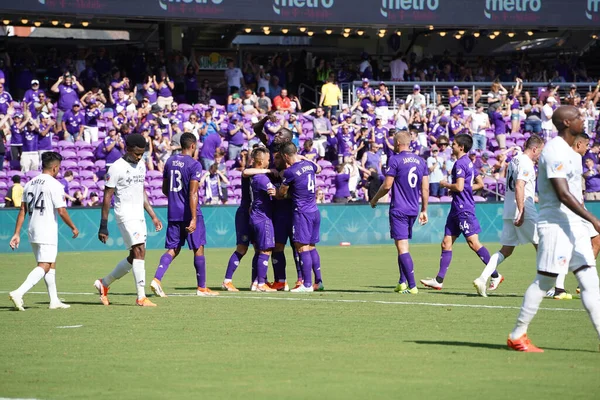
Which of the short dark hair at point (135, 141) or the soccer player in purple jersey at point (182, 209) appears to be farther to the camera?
the soccer player in purple jersey at point (182, 209)

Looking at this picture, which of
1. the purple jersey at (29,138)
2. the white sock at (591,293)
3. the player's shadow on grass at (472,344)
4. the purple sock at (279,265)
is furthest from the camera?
the purple jersey at (29,138)

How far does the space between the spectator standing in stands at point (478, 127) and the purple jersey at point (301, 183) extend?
1941 centimetres

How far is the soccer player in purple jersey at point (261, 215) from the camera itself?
15.0m

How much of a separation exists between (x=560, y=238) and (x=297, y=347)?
2544mm

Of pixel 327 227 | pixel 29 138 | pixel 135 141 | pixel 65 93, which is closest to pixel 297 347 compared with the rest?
Result: pixel 135 141

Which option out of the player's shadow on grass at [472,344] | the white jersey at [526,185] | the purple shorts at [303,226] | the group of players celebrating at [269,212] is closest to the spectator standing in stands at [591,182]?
the group of players celebrating at [269,212]

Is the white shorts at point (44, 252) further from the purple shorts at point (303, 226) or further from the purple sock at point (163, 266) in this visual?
the purple shorts at point (303, 226)

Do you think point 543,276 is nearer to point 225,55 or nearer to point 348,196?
point 348,196

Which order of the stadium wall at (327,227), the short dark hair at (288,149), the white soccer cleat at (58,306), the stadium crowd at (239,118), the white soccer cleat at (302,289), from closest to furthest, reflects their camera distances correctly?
1. the white soccer cleat at (58,306)
2. the short dark hair at (288,149)
3. the white soccer cleat at (302,289)
4. the stadium wall at (327,227)
5. the stadium crowd at (239,118)

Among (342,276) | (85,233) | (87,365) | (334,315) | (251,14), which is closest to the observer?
(87,365)

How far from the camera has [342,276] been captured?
60.2 ft

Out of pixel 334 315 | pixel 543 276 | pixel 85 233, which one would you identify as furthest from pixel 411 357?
pixel 85 233

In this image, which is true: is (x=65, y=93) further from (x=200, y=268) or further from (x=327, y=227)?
(x=200, y=268)

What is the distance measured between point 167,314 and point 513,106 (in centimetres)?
2607
